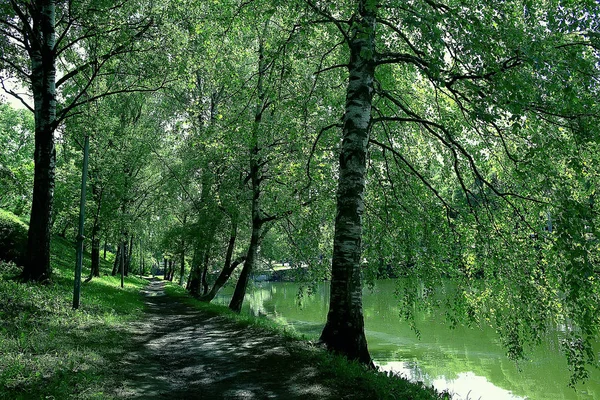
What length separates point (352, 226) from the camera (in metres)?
7.82

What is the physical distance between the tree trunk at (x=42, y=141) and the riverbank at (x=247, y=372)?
4.21 m

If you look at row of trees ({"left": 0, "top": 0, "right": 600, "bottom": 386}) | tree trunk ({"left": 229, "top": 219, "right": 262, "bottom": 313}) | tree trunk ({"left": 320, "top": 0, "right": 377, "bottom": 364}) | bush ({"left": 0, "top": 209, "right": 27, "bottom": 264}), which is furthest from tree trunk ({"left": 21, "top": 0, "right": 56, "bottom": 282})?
tree trunk ({"left": 320, "top": 0, "right": 377, "bottom": 364})

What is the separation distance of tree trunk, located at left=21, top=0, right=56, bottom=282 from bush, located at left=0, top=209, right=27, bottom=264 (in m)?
2.82

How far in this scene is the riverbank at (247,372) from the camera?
225 inches

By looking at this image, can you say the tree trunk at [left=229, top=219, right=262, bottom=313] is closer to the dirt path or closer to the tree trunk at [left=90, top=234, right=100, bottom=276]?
the dirt path

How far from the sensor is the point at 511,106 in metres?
5.04

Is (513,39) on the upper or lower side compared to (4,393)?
upper

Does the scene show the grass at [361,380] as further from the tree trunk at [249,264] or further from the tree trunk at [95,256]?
the tree trunk at [95,256]

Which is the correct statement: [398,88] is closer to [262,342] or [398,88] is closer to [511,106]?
[511,106]

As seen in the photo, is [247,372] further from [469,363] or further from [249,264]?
[469,363]

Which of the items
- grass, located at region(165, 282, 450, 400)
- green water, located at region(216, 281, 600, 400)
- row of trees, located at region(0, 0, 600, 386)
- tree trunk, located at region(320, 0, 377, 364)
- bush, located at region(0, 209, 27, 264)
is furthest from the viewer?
bush, located at region(0, 209, 27, 264)

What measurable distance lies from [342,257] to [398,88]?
5.92m

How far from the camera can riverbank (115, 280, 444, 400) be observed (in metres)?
5.72

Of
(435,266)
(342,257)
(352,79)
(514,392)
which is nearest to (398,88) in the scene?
(352,79)
